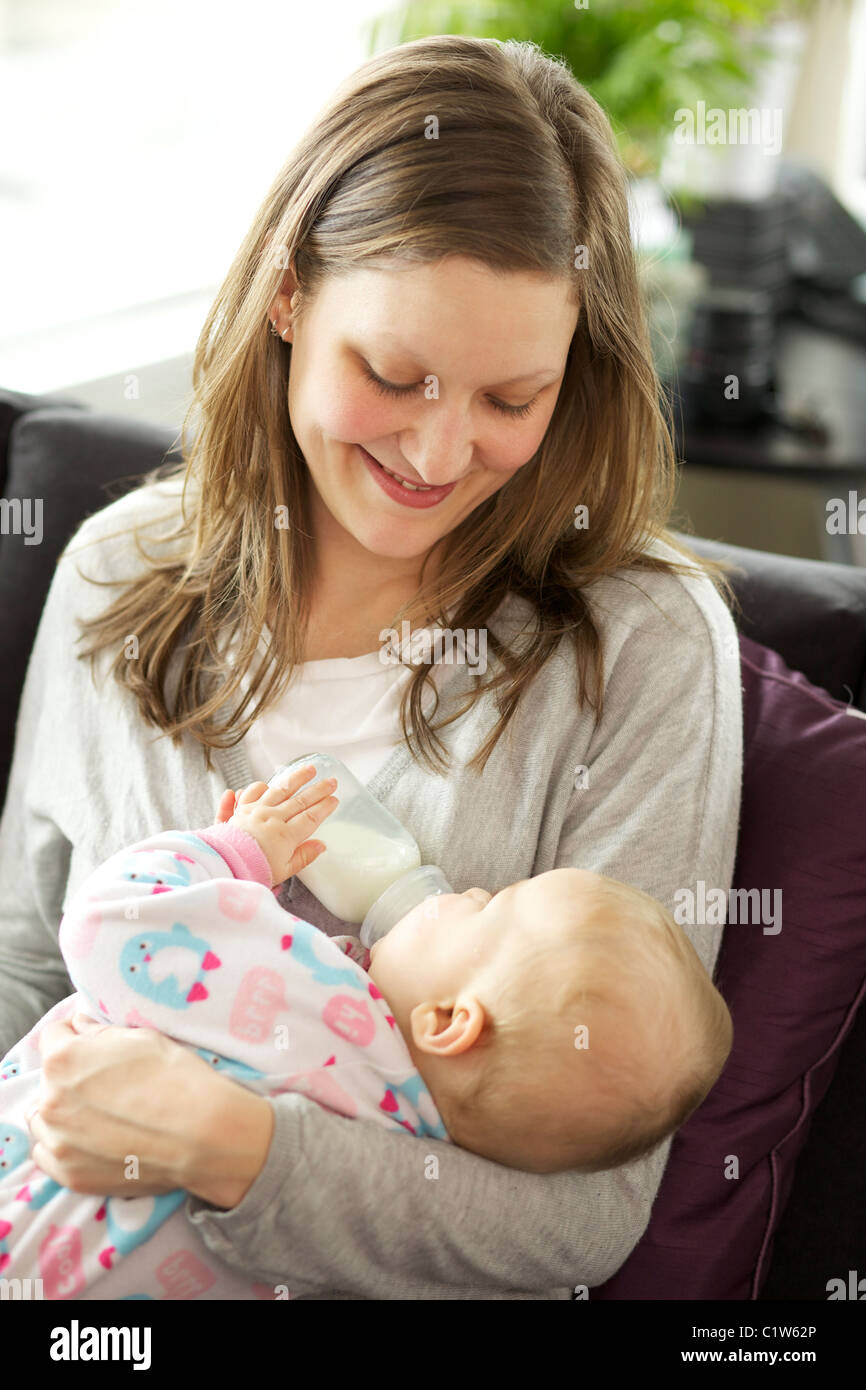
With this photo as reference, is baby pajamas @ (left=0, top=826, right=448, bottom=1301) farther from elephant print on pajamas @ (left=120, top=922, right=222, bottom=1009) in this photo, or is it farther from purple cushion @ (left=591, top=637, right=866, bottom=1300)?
purple cushion @ (left=591, top=637, right=866, bottom=1300)

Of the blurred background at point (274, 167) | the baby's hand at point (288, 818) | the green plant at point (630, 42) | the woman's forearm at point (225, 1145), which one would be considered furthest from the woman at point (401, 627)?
the green plant at point (630, 42)

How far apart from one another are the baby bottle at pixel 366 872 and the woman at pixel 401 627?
0.13 feet

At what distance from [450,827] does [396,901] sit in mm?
107

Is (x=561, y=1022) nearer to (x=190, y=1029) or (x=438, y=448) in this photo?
(x=190, y=1029)

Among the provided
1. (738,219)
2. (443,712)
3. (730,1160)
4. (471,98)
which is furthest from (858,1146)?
(738,219)

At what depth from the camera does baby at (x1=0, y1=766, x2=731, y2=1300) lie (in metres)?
1.06

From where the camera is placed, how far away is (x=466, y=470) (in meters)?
1.28

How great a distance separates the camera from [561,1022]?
41.6 inches

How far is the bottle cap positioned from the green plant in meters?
2.11

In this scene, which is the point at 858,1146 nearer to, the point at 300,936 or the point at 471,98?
the point at 300,936

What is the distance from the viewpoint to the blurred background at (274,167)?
2.75 meters

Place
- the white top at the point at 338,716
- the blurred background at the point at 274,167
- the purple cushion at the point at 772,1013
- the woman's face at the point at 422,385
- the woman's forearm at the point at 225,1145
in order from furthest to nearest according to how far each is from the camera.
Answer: the blurred background at the point at 274,167, the white top at the point at 338,716, the purple cushion at the point at 772,1013, the woman's face at the point at 422,385, the woman's forearm at the point at 225,1145

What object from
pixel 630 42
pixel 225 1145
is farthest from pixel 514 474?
pixel 630 42

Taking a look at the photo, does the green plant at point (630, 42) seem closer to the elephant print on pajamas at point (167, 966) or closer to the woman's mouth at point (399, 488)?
the woman's mouth at point (399, 488)
